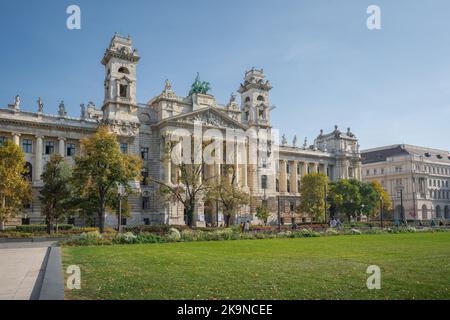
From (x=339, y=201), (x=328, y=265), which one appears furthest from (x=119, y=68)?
(x=328, y=265)

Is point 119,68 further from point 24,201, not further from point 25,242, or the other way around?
point 25,242

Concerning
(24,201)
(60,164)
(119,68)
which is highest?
(119,68)

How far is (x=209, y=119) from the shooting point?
7425 cm

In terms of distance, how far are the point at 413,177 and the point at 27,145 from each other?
333 ft

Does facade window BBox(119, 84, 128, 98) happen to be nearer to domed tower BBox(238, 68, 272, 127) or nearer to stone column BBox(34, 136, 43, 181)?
stone column BBox(34, 136, 43, 181)

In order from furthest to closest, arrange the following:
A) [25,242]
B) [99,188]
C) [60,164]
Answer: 1. [60,164]
2. [99,188]
3. [25,242]

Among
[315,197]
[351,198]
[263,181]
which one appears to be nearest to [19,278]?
[315,197]

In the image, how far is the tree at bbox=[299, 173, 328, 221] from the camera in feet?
249

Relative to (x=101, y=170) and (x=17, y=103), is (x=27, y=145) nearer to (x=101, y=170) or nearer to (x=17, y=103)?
(x=17, y=103)

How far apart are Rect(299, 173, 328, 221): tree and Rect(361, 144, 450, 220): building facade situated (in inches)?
1925

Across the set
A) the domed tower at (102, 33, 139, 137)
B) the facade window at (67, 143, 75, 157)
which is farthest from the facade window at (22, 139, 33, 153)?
the domed tower at (102, 33, 139, 137)

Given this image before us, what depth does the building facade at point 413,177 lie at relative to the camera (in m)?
119

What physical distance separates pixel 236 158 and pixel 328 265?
60722 mm
